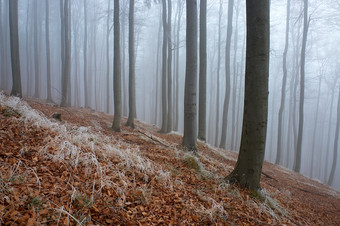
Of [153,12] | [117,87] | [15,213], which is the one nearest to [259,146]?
[15,213]

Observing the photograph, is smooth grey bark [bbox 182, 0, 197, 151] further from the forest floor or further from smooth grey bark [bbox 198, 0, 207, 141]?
smooth grey bark [bbox 198, 0, 207, 141]

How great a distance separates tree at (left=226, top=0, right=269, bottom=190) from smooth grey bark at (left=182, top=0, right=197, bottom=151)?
2405 millimetres

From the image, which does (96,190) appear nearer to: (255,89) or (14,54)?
(255,89)

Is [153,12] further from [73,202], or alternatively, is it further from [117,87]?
[73,202]

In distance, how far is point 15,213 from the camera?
1.40m

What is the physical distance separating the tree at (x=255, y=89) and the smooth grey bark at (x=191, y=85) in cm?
240

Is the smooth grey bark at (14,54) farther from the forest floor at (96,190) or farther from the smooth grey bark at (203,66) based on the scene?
the smooth grey bark at (203,66)

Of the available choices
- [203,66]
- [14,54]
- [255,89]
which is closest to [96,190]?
[255,89]

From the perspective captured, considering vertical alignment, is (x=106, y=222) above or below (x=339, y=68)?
below

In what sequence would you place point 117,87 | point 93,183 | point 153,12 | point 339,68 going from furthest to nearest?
point 153,12 → point 339,68 → point 117,87 → point 93,183

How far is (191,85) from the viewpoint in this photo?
599 cm

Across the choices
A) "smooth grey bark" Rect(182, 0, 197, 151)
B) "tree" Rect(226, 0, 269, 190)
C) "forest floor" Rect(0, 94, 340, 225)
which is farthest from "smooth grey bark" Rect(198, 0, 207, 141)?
"tree" Rect(226, 0, 269, 190)

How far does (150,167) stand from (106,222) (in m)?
1.61

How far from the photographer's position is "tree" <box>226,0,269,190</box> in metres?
3.46
